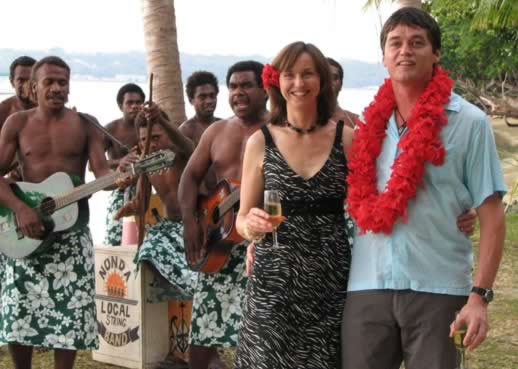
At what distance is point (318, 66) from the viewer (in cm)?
394

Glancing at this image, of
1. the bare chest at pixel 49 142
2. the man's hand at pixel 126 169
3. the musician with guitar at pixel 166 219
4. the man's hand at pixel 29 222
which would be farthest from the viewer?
the musician with guitar at pixel 166 219

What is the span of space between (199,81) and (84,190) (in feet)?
7.69

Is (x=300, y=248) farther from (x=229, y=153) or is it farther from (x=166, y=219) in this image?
(x=166, y=219)

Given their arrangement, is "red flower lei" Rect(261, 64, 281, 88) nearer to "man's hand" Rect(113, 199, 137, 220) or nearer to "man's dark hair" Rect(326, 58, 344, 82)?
"man's hand" Rect(113, 199, 137, 220)

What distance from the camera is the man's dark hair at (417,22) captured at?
11.7 feet

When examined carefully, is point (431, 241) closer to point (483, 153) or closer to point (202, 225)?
point (483, 153)

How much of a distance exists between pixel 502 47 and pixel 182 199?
100ft

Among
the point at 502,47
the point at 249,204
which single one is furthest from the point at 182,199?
the point at 502,47

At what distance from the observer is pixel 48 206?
5.87 metres

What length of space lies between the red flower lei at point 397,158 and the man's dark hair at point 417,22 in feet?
0.38

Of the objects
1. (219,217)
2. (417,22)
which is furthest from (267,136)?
(219,217)

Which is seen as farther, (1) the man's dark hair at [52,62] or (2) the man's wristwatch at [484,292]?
(1) the man's dark hair at [52,62]

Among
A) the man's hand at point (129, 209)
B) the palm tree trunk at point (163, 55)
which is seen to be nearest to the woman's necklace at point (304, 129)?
the man's hand at point (129, 209)

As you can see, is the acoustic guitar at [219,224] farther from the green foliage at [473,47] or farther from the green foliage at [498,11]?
the green foliage at [473,47]
